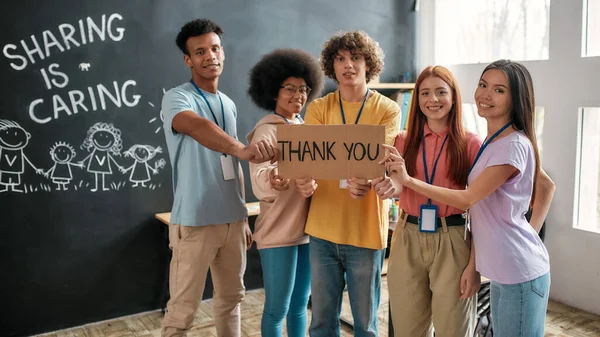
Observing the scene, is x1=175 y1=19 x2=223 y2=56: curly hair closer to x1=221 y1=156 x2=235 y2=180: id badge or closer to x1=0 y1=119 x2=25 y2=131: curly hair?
x1=221 y1=156 x2=235 y2=180: id badge

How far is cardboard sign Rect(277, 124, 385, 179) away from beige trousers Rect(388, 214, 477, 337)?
25 cm

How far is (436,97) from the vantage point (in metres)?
1.88

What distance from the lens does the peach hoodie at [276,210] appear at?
87.4 inches

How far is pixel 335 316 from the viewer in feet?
7.26

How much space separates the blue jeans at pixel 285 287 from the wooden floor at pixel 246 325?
90 cm

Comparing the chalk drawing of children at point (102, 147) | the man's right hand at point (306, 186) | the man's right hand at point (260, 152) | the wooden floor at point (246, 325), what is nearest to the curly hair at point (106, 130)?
the chalk drawing of children at point (102, 147)

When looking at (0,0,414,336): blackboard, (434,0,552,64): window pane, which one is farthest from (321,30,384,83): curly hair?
(434,0,552,64): window pane

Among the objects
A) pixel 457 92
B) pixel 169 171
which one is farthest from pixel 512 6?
pixel 169 171

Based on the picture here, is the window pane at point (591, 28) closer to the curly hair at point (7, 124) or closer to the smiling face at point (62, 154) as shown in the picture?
the smiling face at point (62, 154)

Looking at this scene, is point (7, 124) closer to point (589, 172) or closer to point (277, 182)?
point (277, 182)

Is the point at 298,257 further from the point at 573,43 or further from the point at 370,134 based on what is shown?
the point at 573,43

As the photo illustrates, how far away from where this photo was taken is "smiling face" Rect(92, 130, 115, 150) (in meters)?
3.34

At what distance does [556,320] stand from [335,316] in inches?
73.4

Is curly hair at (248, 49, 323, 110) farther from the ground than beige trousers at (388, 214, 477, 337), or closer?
farther from the ground
